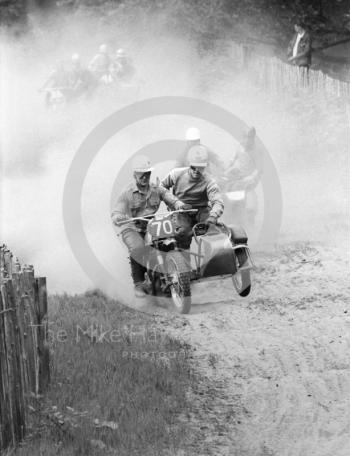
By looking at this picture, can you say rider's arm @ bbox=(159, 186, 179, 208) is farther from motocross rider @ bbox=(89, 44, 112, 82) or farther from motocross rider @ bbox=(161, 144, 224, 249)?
motocross rider @ bbox=(89, 44, 112, 82)

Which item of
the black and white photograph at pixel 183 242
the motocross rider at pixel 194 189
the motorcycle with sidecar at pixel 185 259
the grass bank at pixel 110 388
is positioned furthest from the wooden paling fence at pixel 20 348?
the motocross rider at pixel 194 189

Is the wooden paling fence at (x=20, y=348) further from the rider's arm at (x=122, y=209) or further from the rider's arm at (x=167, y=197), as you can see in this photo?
the rider's arm at (x=167, y=197)

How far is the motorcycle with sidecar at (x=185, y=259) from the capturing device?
1158 centimetres

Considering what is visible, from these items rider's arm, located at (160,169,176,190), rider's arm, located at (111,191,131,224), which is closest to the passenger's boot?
rider's arm, located at (111,191,131,224)

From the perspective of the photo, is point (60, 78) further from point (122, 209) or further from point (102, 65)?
point (122, 209)

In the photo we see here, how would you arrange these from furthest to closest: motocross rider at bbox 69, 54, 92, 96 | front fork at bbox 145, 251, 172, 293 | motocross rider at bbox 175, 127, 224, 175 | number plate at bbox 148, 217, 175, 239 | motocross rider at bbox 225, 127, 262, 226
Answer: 1. motocross rider at bbox 69, 54, 92, 96
2. motocross rider at bbox 225, 127, 262, 226
3. motocross rider at bbox 175, 127, 224, 175
4. front fork at bbox 145, 251, 172, 293
5. number plate at bbox 148, 217, 175, 239

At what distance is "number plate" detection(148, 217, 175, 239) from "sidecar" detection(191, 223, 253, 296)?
48cm

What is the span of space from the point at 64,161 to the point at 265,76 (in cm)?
737

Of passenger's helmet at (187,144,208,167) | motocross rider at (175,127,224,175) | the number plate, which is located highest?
motocross rider at (175,127,224,175)

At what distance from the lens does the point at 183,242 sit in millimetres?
12453

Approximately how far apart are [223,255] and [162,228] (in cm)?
99

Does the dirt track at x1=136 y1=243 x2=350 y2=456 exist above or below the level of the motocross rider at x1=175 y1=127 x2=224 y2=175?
below

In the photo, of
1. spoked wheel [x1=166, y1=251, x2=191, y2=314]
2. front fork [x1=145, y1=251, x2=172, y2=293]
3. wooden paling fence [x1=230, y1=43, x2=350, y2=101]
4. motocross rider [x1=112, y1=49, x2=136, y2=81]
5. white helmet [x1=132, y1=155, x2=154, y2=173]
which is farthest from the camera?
motocross rider [x1=112, y1=49, x2=136, y2=81]

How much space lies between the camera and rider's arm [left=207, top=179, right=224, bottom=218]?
40.2ft
